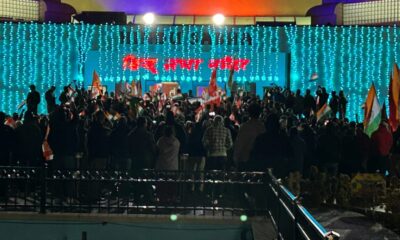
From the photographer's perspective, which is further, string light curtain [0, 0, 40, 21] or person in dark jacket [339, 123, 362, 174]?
string light curtain [0, 0, 40, 21]

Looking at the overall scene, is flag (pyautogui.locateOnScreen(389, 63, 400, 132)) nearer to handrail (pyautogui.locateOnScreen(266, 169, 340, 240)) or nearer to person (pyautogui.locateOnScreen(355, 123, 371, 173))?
person (pyautogui.locateOnScreen(355, 123, 371, 173))

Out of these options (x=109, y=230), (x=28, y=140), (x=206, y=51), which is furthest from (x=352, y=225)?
(x=206, y=51)

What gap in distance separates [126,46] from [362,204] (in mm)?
17631

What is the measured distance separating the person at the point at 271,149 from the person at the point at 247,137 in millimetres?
684

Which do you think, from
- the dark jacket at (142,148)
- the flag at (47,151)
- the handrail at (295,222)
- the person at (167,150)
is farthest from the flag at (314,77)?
the handrail at (295,222)

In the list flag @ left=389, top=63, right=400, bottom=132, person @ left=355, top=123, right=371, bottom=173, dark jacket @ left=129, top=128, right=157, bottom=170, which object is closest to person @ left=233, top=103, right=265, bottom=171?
dark jacket @ left=129, top=128, right=157, bottom=170

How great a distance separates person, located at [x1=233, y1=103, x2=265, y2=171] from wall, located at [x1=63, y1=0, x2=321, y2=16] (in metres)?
21.9

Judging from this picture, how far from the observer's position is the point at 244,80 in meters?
28.6

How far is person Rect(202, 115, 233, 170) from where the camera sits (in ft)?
40.9

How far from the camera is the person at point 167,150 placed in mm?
11961

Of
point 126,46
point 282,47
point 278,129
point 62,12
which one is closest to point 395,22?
point 282,47

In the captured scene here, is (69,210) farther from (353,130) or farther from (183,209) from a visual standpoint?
(353,130)

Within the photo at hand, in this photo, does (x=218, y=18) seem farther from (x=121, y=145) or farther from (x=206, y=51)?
(x=121, y=145)

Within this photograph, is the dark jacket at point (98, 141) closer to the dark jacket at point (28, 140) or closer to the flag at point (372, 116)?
the dark jacket at point (28, 140)
